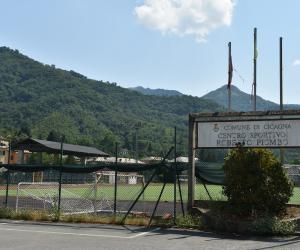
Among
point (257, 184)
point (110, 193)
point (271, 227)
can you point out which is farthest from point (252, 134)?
point (110, 193)

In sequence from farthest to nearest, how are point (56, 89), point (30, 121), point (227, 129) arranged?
1. point (56, 89)
2. point (30, 121)
3. point (227, 129)

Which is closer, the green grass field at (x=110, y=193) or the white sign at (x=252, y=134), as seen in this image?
the white sign at (x=252, y=134)

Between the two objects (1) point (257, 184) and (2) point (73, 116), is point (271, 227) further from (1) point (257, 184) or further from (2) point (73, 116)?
(2) point (73, 116)

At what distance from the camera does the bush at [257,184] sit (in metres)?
15.1

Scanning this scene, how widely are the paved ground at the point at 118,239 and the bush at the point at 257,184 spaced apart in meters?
1.49

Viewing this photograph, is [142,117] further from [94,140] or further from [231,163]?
[231,163]

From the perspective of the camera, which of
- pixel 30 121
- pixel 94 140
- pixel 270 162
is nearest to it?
pixel 270 162

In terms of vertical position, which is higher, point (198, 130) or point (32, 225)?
point (198, 130)

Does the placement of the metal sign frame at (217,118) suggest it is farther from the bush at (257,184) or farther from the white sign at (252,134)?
the bush at (257,184)

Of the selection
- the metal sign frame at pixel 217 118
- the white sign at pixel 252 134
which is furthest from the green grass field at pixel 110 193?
the white sign at pixel 252 134

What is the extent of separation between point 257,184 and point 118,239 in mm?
4588

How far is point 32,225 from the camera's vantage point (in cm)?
1612

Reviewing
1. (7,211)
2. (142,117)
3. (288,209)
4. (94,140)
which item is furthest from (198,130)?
(142,117)

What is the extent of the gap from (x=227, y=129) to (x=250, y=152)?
148cm
